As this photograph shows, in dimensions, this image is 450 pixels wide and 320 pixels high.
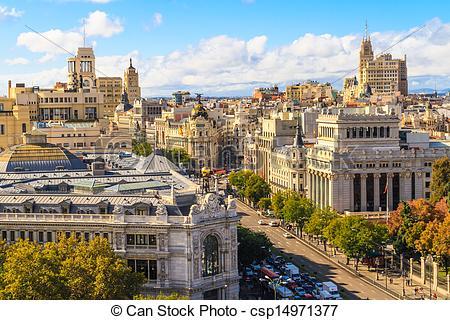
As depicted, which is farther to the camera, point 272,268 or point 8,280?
point 272,268

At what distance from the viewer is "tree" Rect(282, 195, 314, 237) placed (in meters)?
63.8

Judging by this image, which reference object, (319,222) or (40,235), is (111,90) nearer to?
(319,222)

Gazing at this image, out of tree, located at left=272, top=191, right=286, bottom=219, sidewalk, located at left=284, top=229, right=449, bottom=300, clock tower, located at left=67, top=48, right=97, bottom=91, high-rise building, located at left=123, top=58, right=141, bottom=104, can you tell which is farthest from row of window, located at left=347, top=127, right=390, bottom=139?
high-rise building, located at left=123, top=58, right=141, bottom=104

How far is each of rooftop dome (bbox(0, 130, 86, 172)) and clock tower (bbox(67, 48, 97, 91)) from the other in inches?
2096

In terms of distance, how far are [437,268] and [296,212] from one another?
1779 centimetres

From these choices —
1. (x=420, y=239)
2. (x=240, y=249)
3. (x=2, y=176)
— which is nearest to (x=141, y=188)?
(x=240, y=249)

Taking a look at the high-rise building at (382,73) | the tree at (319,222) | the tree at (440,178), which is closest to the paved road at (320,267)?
the tree at (319,222)

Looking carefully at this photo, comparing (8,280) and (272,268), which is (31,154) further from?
(8,280)

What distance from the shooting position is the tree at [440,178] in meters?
64.6

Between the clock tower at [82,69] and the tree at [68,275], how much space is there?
79536 millimetres

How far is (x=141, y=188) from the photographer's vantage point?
152ft

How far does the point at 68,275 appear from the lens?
108 ft

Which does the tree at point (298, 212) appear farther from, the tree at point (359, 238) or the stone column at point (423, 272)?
the stone column at point (423, 272)

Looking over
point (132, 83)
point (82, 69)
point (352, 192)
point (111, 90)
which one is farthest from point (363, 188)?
point (132, 83)
